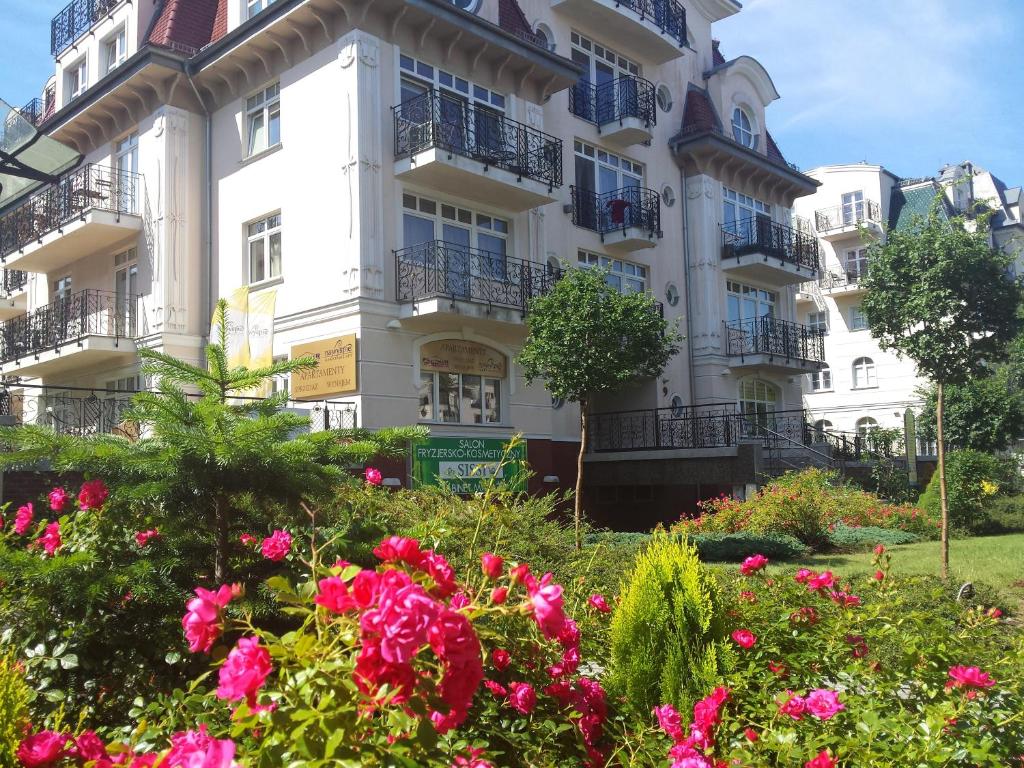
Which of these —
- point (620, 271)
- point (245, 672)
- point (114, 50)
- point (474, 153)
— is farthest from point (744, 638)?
point (114, 50)

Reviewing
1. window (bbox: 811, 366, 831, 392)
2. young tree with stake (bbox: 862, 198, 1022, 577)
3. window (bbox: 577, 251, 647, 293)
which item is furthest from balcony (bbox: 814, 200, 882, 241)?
young tree with stake (bbox: 862, 198, 1022, 577)

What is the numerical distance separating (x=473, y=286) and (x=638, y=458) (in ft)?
20.6

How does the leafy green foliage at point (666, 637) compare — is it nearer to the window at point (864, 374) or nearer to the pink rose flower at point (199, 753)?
the pink rose flower at point (199, 753)

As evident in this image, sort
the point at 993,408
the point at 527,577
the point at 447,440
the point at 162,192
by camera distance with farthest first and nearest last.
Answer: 1. the point at 993,408
2. the point at 162,192
3. the point at 447,440
4. the point at 527,577

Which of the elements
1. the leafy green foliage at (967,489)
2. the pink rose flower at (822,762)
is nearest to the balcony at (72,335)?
the leafy green foliage at (967,489)

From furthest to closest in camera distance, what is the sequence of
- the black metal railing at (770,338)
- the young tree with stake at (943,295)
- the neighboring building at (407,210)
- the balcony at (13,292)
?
the balcony at (13,292) → the black metal railing at (770,338) → the neighboring building at (407,210) → the young tree with stake at (943,295)

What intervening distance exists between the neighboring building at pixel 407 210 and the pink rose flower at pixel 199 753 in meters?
14.9

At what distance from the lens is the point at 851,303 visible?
4431 cm

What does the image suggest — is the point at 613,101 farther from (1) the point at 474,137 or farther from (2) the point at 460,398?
(2) the point at 460,398

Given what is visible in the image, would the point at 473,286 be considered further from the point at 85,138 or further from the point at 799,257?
the point at 799,257

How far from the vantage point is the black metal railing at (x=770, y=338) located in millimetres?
26172

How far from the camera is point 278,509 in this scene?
5242mm

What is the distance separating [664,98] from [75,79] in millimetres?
16872

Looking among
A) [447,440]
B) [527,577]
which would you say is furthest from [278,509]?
[447,440]
